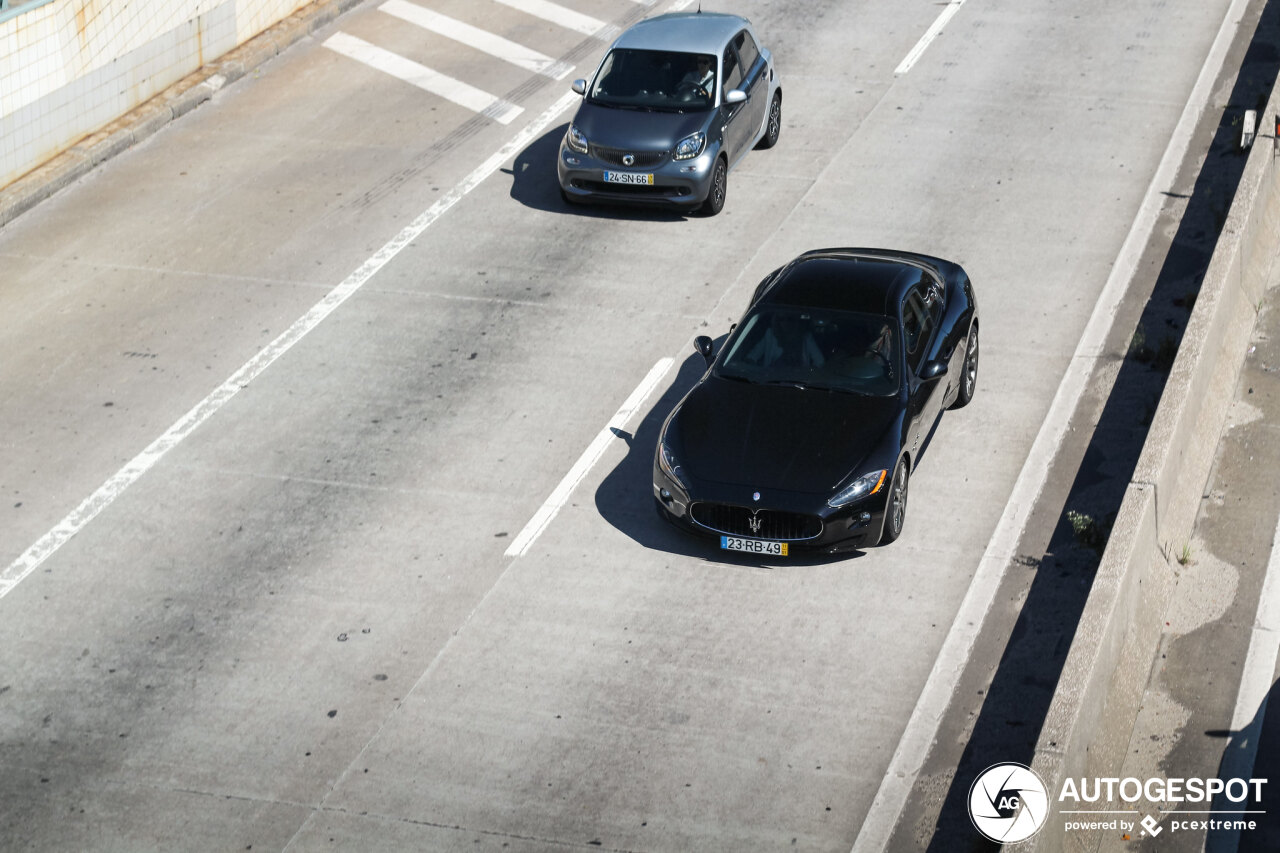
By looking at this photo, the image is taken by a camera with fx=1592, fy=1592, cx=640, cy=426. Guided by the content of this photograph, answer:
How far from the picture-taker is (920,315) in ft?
40.9

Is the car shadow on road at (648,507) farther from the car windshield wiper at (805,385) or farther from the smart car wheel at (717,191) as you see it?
the smart car wheel at (717,191)

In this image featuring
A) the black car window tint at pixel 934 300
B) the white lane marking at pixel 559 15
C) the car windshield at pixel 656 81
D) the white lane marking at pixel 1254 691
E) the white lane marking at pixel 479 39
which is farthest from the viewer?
the white lane marking at pixel 559 15

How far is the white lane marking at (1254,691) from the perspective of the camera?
29.5 ft

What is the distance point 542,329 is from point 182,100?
7.89 meters

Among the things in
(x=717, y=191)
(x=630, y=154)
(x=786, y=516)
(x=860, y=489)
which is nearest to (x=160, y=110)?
(x=630, y=154)

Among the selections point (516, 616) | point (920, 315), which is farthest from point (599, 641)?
point (920, 315)

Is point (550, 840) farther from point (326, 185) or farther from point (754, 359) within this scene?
point (326, 185)

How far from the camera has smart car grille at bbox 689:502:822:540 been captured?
35.6 feet

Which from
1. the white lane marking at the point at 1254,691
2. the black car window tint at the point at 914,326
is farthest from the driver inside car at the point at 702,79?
the white lane marking at the point at 1254,691

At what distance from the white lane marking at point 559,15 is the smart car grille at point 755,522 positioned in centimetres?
1292

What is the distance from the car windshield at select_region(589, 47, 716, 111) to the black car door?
516 cm

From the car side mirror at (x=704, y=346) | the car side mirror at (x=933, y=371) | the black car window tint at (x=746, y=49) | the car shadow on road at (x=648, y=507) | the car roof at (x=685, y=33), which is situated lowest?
the car shadow on road at (x=648, y=507)

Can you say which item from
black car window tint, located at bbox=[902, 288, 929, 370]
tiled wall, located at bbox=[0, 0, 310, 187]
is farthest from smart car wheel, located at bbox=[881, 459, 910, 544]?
tiled wall, located at bbox=[0, 0, 310, 187]

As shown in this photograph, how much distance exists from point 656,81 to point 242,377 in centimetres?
587
